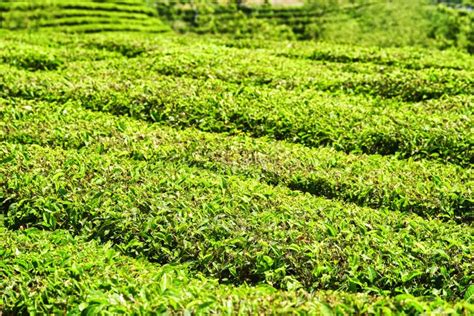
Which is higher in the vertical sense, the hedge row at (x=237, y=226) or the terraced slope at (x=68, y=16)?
the terraced slope at (x=68, y=16)

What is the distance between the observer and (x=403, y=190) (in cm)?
646

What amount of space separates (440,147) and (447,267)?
3.06 m

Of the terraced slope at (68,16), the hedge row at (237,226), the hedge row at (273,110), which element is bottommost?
the hedge row at (237,226)

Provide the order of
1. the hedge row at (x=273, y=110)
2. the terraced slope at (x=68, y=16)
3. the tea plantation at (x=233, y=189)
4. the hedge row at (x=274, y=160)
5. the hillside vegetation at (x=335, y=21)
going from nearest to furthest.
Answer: the tea plantation at (x=233, y=189), the hedge row at (x=274, y=160), the hedge row at (x=273, y=110), the terraced slope at (x=68, y=16), the hillside vegetation at (x=335, y=21)

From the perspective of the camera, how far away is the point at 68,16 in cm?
2019

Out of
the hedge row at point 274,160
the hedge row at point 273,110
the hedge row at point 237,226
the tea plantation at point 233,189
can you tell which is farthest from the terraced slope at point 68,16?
the hedge row at point 237,226

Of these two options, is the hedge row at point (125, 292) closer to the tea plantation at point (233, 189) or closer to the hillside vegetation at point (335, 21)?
the tea plantation at point (233, 189)

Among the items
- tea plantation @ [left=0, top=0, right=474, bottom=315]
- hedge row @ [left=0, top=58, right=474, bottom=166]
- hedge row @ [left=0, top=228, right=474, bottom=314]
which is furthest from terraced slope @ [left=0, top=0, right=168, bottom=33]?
hedge row @ [left=0, top=228, right=474, bottom=314]

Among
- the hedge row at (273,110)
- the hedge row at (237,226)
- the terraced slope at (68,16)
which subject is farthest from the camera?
the terraced slope at (68,16)

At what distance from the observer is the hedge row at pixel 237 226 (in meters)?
4.97

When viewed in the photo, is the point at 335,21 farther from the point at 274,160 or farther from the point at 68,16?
the point at 274,160

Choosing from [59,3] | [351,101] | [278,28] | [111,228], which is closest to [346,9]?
[278,28]

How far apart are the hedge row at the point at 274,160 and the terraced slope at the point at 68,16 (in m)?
12.1

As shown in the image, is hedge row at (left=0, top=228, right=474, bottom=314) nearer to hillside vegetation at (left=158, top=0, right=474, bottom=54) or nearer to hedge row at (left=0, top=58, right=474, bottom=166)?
hedge row at (left=0, top=58, right=474, bottom=166)
